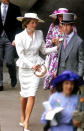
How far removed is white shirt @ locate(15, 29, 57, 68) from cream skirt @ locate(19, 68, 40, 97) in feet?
0.39

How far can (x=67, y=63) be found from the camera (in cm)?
629

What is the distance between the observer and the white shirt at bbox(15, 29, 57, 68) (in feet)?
21.9

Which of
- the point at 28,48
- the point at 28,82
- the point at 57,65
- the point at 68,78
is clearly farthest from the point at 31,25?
the point at 68,78

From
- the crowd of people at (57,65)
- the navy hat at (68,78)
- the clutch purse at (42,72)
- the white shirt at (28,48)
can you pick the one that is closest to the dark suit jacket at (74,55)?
the crowd of people at (57,65)

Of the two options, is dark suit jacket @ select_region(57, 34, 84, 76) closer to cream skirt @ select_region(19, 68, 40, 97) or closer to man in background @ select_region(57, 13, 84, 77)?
man in background @ select_region(57, 13, 84, 77)

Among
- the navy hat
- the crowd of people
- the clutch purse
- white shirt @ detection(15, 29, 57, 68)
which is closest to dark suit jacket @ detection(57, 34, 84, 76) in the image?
the crowd of people

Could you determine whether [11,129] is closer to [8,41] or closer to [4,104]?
[4,104]

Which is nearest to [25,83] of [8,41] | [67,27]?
[67,27]

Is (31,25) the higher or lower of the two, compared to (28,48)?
higher

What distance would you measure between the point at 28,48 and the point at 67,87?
1.99 meters

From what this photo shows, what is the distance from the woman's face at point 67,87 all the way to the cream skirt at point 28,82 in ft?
6.25

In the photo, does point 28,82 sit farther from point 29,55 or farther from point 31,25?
point 31,25

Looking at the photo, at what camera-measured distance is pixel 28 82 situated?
22.5 ft

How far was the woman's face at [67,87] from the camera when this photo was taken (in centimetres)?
487
